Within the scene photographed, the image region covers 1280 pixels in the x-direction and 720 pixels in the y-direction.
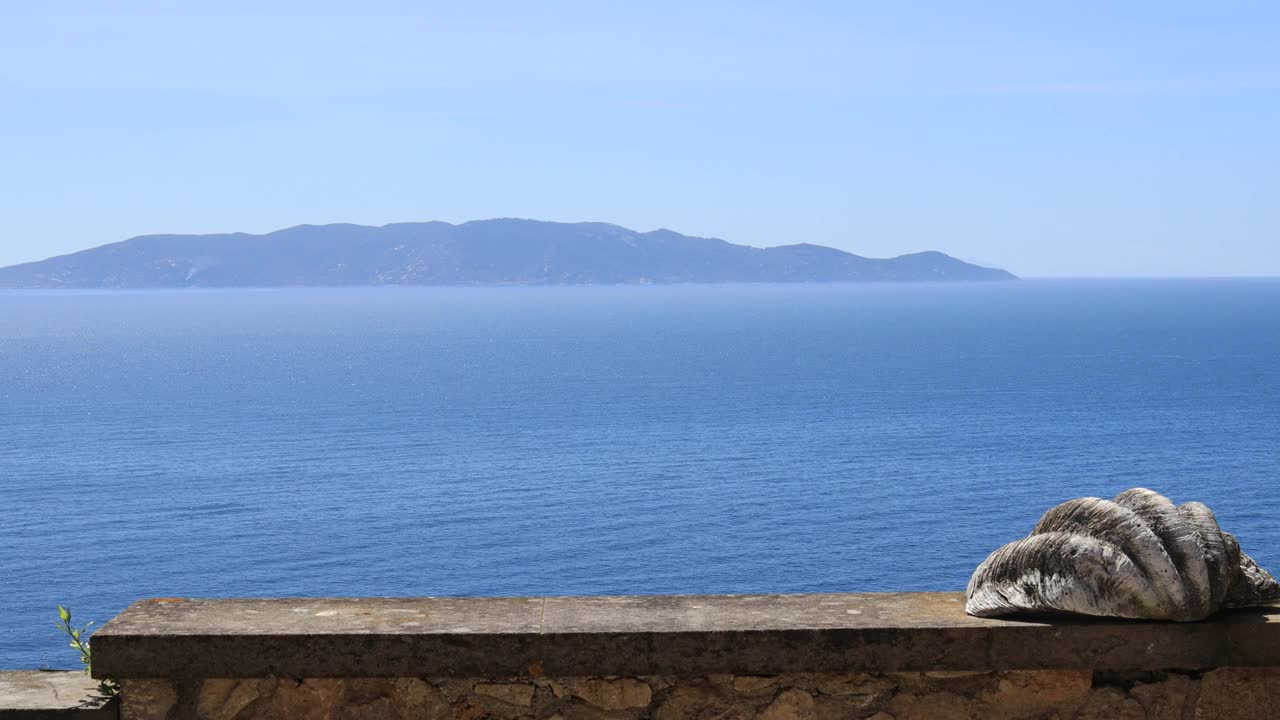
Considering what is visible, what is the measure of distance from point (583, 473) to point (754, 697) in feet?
283

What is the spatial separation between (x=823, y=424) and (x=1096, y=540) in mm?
108584

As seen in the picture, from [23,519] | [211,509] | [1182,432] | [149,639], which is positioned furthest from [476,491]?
[149,639]

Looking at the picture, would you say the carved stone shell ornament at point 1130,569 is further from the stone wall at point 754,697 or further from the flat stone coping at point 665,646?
the stone wall at point 754,697

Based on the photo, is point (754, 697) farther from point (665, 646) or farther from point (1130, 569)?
point (1130, 569)

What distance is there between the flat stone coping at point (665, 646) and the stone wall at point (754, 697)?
0.06 metres

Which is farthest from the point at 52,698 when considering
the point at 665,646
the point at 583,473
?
the point at 583,473

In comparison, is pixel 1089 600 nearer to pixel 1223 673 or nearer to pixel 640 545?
pixel 1223 673

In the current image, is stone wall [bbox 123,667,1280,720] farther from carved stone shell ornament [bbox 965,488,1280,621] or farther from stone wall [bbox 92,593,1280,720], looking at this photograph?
carved stone shell ornament [bbox 965,488,1280,621]

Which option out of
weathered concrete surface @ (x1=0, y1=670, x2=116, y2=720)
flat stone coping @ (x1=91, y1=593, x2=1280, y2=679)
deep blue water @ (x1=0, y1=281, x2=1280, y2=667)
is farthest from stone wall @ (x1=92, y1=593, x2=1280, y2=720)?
deep blue water @ (x1=0, y1=281, x2=1280, y2=667)

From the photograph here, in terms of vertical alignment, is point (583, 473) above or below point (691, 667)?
below

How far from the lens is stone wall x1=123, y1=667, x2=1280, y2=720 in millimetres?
4164

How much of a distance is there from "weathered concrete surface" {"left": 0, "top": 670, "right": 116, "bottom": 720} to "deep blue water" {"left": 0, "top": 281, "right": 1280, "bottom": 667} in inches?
2147

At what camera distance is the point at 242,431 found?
11181 cm

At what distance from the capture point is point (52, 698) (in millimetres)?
4336
